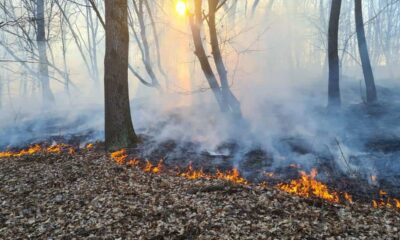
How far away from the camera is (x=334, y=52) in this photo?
1192 centimetres

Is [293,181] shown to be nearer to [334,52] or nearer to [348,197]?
[348,197]

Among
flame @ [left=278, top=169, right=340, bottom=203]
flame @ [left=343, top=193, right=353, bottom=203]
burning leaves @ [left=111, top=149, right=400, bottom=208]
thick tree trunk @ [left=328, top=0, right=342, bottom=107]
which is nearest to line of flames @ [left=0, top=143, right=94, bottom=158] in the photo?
burning leaves @ [left=111, top=149, right=400, bottom=208]

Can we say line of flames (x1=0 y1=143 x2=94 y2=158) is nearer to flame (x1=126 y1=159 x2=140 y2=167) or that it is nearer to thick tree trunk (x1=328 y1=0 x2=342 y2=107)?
flame (x1=126 y1=159 x2=140 y2=167)

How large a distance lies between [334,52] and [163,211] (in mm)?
9448

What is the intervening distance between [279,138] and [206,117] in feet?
10.6

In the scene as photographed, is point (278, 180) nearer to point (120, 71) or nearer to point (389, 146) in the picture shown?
point (389, 146)

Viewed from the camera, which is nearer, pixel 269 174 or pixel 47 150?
pixel 269 174

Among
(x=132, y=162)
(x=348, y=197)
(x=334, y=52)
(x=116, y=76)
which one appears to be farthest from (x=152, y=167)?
(x=334, y=52)

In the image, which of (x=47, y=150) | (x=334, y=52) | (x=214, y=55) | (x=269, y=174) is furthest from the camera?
(x=334, y=52)

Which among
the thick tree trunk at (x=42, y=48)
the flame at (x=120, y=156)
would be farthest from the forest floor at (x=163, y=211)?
A: the thick tree trunk at (x=42, y=48)

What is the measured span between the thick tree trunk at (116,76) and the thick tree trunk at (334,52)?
7399mm

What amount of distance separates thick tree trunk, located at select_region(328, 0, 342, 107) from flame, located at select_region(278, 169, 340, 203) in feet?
18.0

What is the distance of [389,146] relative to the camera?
8.91 metres

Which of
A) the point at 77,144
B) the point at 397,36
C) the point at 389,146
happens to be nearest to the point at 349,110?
the point at 389,146
